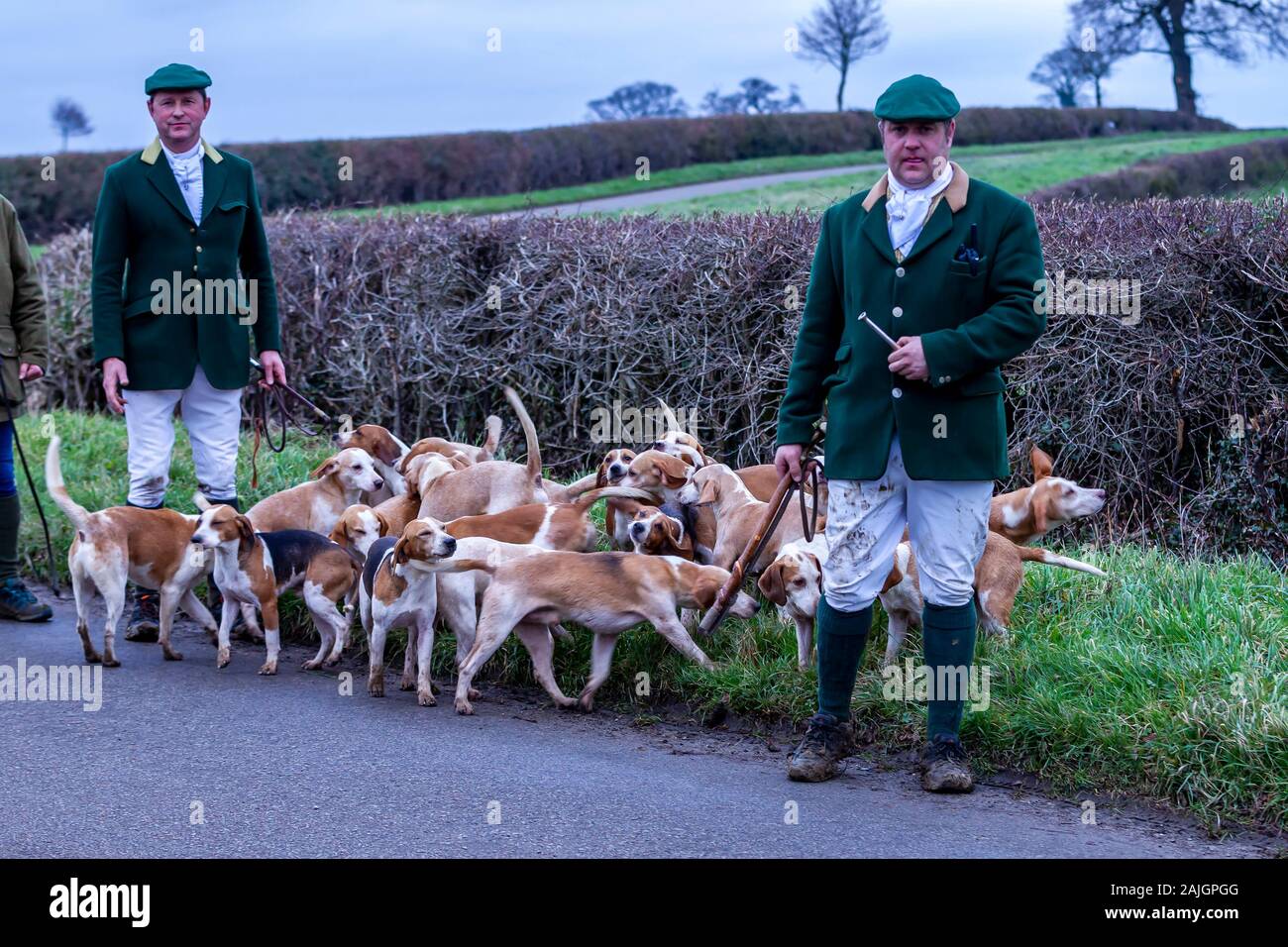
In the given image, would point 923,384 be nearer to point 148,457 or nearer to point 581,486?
point 581,486

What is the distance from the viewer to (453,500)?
8023mm

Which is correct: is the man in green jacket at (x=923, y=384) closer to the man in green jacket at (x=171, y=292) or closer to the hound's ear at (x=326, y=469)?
the man in green jacket at (x=171, y=292)

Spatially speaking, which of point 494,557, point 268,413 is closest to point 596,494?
point 494,557

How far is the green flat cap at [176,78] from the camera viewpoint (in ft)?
23.7

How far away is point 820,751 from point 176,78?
15.1ft

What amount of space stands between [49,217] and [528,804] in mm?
26008

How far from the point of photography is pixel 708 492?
299 inches

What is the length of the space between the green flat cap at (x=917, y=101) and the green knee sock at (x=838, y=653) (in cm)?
180

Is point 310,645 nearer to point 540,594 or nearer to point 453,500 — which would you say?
point 453,500

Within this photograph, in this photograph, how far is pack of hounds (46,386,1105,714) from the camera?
6.39 m

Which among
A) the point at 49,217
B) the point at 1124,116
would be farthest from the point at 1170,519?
the point at 1124,116

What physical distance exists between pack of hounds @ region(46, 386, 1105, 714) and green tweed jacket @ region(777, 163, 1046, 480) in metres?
0.91
